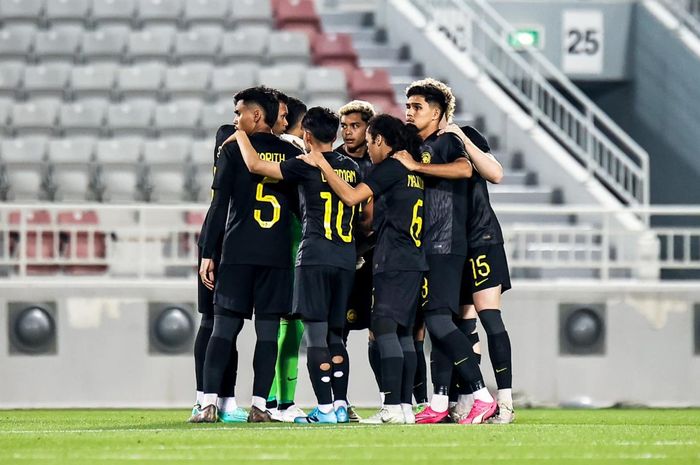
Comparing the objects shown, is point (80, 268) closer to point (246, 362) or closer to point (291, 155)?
point (246, 362)

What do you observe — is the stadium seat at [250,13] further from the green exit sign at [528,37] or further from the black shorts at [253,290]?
the black shorts at [253,290]

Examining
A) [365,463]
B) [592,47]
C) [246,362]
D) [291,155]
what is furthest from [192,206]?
[592,47]

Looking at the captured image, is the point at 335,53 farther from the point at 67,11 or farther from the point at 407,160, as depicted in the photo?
the point at 407,160

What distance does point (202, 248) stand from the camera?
909 centimetres

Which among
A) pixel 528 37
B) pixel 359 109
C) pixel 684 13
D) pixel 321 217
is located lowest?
pixel 321 217

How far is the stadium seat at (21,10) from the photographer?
18094 millimetres

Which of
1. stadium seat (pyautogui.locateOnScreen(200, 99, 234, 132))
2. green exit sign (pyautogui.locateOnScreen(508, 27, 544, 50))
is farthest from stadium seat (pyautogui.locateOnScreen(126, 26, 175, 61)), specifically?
green exit sign (pyautogui.locateOnScreen(508, 27, 544, 50))

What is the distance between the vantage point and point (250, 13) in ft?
59.9

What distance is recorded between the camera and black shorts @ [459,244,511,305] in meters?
9.16

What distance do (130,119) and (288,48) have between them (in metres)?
2.15

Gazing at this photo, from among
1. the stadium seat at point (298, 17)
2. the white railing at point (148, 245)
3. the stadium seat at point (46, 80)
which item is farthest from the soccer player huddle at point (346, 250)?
the stadium seat at point (298, 17)

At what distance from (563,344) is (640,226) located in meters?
2.35

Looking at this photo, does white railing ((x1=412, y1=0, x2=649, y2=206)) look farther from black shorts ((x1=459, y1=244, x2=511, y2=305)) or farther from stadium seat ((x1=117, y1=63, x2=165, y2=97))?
black shorts ((x1=459, y1=244, x2=511, y2=305))

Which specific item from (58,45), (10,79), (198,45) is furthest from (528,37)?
(10,79)
